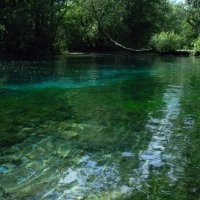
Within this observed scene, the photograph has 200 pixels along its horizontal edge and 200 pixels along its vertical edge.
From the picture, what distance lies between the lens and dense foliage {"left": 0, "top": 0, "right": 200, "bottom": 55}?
53.2m

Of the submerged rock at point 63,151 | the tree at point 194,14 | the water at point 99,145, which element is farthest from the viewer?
the tree at point 194,14

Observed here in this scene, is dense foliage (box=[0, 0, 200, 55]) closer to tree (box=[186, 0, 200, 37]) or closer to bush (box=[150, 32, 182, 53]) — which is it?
tree (box=[186, 0, 200, 37])

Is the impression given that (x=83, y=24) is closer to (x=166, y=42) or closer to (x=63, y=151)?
(x=166, y=42)

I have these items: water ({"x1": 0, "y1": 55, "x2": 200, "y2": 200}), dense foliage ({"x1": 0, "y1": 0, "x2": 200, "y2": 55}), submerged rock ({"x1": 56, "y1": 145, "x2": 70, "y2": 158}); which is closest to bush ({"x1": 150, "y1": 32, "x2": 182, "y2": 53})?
dense foliage ({"x1": 0, "y1": 0, "x2": 200, "y2": 55})

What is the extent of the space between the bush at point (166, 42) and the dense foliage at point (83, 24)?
0.79ft

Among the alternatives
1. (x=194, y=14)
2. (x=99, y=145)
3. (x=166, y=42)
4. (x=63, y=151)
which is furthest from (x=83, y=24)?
(x=63, y=151)

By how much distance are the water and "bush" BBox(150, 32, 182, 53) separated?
130 ft

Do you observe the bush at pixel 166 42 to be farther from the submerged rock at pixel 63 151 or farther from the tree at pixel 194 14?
the submerged rock at pixel 63 151

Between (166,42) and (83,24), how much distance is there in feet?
56.5

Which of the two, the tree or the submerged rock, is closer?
the submerged rock

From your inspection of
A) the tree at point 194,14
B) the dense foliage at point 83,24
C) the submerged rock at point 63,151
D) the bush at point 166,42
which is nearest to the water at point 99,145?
the submerged rock at point 63,151

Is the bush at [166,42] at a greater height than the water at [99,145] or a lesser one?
greater

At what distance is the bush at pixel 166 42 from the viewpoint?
5946cm

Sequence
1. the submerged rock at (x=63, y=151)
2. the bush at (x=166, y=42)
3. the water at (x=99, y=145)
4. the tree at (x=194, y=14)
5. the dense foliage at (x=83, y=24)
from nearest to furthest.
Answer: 1. the water at (x=99, y=145)
2. the submerged rock at (x=63, y=151)
3. the dense foliage at (x=83, y=24)
4. the bush at (x=166, y=42)
5. the tree at (x=194, y=14)
